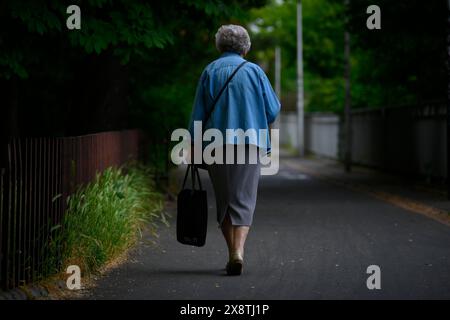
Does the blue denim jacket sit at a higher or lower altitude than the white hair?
lower

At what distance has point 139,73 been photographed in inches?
899

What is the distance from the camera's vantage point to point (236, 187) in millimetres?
8328

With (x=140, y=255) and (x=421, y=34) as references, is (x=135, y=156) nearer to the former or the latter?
(x=421, y=34)

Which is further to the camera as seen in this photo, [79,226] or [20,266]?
[79,226]

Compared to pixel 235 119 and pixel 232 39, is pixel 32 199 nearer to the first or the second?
pixel 235 119

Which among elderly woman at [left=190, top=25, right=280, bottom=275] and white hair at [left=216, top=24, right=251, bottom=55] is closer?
elderly woman at [left=190, top=25, right=280, bottom=275]

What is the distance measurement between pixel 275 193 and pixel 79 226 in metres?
9.56

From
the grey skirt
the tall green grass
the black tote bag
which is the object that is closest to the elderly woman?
the grey skirt

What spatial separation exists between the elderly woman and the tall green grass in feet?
3.94

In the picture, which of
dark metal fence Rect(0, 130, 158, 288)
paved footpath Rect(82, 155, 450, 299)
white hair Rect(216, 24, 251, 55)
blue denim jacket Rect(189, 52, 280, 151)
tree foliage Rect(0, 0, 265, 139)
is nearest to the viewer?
dark metal fence Rect(0, 130, 158, 288)

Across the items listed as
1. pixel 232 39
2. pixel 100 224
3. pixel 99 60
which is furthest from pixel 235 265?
pixel 99 60

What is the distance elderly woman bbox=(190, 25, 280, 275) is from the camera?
823 cm

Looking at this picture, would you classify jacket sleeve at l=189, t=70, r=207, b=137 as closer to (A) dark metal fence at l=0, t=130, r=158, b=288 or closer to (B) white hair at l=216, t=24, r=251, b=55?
(B) white hair at l=216, t=24, r=251, b=55
